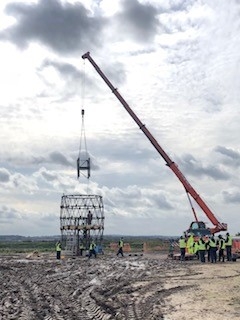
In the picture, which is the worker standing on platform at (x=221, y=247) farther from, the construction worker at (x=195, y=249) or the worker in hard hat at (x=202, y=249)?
the construction worker at (x=195, y=249)

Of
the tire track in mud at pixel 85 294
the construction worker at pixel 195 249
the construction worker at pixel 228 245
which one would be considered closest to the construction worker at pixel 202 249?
the construction worker at pixel 228 245

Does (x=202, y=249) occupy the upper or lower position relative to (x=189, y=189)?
lower

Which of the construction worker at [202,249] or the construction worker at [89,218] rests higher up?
the construction worker at [89,218]

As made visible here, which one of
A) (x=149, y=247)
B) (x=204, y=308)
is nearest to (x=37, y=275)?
(x=204, y=308)

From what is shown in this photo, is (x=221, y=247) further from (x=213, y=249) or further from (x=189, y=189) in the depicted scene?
(x=189, y=189)

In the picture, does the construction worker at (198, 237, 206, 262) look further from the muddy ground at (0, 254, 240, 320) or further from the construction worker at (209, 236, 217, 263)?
the muddy ground at (0, 254, 240, 320)

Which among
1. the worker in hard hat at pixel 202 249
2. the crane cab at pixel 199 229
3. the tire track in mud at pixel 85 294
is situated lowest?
the tire track in mud at pixel 85 294

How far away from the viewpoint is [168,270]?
95.2 ft

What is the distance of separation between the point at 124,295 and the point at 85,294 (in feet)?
8.30

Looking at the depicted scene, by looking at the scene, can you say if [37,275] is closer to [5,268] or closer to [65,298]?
[5,268]

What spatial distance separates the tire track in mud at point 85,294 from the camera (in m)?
17.3

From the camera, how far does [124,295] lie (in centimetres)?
2009

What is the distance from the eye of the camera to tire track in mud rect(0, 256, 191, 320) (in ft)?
56.9

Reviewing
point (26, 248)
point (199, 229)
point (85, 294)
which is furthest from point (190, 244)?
point (26, 248)
